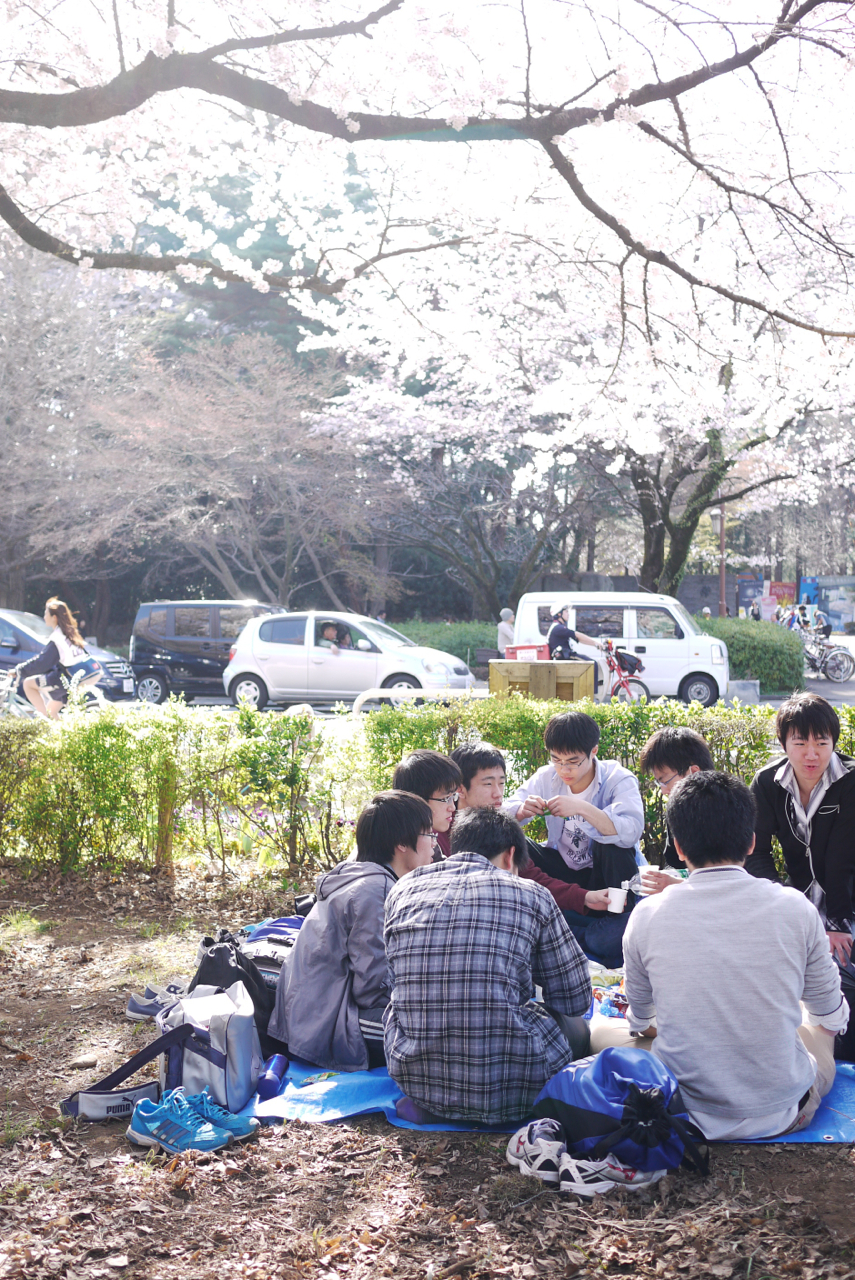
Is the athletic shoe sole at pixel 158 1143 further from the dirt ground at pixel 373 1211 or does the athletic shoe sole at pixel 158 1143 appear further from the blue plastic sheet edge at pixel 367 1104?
the blue plastic sheet edge at pixel 367 1104

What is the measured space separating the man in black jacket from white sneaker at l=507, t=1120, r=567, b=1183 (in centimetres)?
146

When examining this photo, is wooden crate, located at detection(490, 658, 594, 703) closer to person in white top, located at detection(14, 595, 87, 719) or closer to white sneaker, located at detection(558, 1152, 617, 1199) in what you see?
person in white top, located at detection(14, 595, 87, 719)

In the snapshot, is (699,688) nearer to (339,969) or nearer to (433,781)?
(433,781)

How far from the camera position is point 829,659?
64.6ft

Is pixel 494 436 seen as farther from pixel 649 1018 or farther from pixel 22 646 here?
pixel 649 1018

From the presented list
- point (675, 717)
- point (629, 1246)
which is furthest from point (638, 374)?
point (629, 1246)

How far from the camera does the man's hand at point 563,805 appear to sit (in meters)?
4.15

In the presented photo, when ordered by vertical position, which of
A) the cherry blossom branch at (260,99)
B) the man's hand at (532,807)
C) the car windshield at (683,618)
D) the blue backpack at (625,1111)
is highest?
the cherry blossom branch at (260,99)

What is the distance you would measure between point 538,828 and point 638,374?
6.14 meters

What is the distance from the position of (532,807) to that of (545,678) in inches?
124

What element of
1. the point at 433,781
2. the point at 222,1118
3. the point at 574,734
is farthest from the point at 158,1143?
the point at 574,734

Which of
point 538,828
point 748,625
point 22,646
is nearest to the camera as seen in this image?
point 538,828

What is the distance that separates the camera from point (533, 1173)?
2.64 meters

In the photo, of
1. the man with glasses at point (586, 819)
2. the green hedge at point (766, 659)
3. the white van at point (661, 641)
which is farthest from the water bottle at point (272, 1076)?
the green hedge at point (766, 659)
